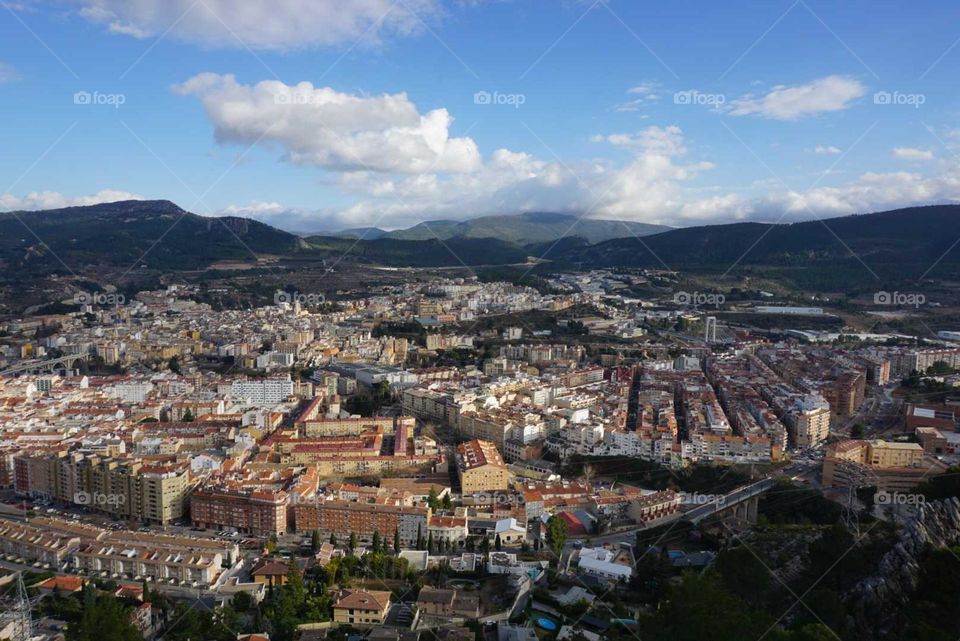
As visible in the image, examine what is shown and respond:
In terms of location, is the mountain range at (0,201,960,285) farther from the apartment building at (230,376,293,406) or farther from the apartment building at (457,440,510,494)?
the apartment building at (457,440,510,494)

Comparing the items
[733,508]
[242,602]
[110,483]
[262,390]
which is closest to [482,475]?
[733,508]

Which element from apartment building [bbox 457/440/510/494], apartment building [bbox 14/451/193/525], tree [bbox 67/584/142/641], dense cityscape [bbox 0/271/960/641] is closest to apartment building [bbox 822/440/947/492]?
dense cityscape [bbox 0/271/960/641]

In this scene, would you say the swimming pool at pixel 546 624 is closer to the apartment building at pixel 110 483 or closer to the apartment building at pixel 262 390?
the apartment building at pixel 110 483

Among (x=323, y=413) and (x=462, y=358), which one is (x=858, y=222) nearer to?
(x=462, y=358)

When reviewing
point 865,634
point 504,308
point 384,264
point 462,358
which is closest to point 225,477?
point 865,634

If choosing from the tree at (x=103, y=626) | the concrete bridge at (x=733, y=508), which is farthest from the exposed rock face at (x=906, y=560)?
the tree at (x=103, y=626)

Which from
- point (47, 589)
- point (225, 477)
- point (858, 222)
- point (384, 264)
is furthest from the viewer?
point (384, 264)
